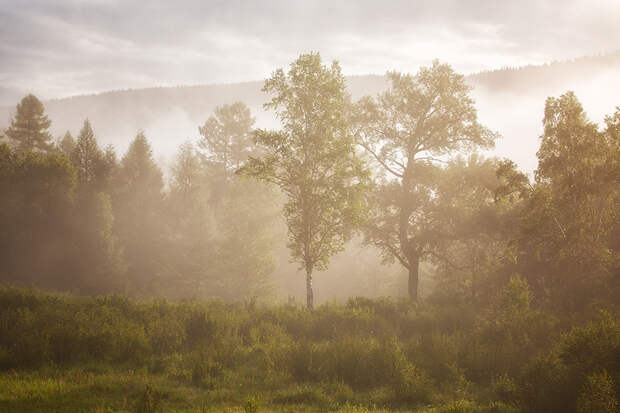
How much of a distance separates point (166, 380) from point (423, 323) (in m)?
10.3

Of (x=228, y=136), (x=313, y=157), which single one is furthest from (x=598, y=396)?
(x=228, y=136)

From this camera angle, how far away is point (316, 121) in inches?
749

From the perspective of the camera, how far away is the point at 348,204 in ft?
61.0

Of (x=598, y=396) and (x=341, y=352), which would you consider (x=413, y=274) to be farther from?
(x=598, y=396)

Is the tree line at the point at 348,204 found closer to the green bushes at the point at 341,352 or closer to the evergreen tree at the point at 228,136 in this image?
the green bushes at the point at 341,352

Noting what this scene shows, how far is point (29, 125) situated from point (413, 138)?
45.3 meters

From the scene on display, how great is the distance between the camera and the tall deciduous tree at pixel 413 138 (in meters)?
20.0

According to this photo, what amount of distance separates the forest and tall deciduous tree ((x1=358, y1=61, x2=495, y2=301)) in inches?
3.7

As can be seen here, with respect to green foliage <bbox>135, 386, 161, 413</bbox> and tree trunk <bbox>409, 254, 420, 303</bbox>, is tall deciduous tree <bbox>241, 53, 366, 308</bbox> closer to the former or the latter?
tree trunk <bbox>409, 254, 420, 303</bbox>

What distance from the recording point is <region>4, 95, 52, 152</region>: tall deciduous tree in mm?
43906

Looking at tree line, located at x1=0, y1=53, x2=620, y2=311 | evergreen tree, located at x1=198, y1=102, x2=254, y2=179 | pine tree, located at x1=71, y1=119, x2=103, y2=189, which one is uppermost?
evergreen tree, located at x1=198, y1=102, x2=254, y2=179

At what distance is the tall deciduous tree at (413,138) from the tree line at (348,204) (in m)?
0.07

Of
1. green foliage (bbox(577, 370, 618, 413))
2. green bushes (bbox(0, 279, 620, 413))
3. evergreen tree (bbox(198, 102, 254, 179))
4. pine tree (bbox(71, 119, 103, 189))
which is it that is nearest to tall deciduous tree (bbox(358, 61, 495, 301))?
green bushes (bbox(0, 279, 620, 413))

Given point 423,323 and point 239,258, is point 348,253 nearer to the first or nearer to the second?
point 239,258
